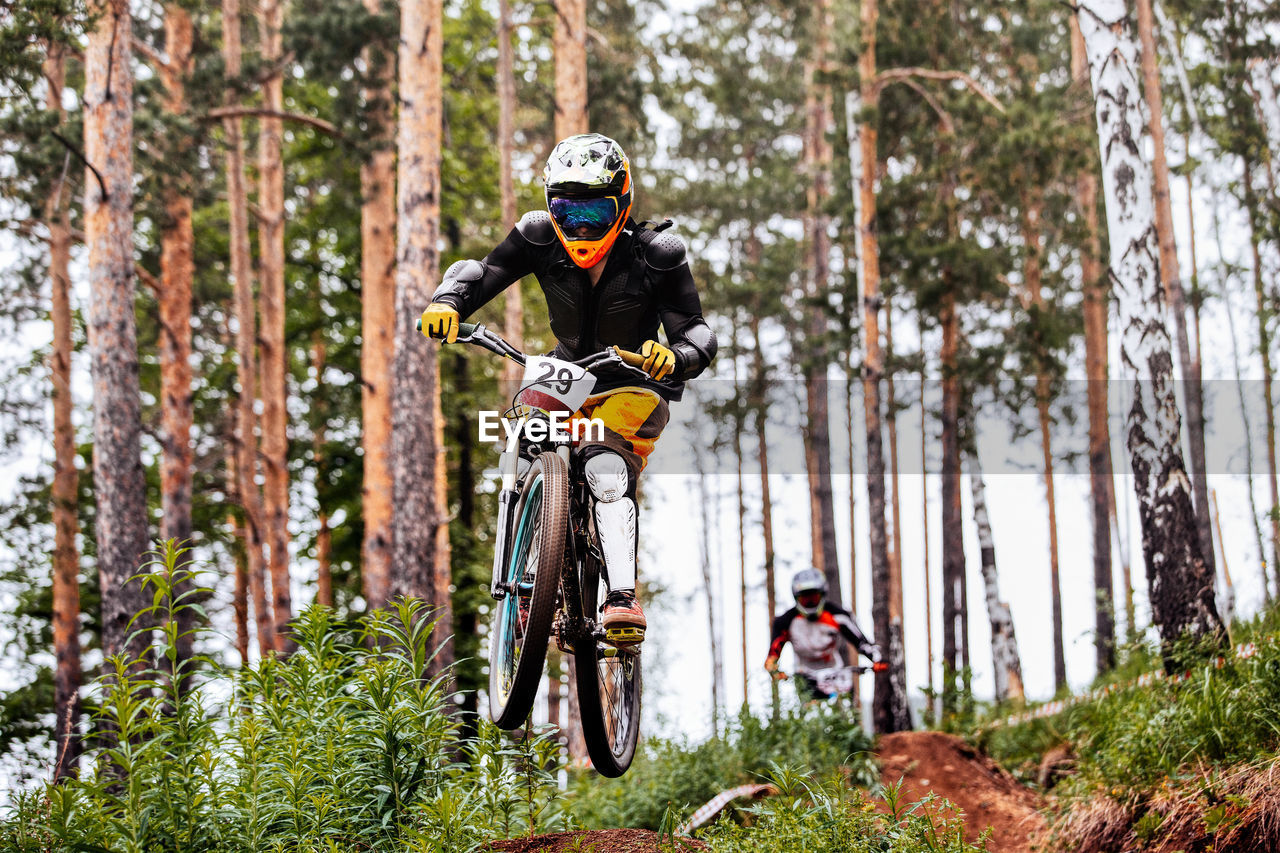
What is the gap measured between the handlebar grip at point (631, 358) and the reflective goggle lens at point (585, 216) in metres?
0.60

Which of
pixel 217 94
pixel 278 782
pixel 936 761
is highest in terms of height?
pixel 217 94

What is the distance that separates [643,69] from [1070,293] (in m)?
15.0

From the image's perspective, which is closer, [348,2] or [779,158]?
[348,2]

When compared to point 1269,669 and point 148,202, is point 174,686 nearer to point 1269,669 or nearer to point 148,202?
point 1269,669

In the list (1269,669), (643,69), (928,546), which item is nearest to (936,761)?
(1269,669)

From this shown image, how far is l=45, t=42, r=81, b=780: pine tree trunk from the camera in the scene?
15383 mm

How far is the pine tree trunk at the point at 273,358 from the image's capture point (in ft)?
53.4

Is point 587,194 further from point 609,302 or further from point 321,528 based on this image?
point 321,528

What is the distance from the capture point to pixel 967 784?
347 inches

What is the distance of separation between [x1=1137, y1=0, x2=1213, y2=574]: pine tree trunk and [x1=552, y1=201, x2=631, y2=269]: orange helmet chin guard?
16.0 m

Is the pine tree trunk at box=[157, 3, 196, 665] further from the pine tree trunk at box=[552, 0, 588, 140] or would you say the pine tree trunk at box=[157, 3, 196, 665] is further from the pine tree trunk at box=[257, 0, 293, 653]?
the pine tree trunk at box=[552, 0, 588, 140]

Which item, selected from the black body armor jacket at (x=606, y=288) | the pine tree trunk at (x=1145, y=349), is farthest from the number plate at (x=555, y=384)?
the pine tree trunk at (x=1145, y=349)

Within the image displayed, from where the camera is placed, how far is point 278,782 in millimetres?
4652

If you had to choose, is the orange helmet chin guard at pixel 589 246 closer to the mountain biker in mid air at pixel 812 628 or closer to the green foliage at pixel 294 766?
the green foliage at pixel 294 766
